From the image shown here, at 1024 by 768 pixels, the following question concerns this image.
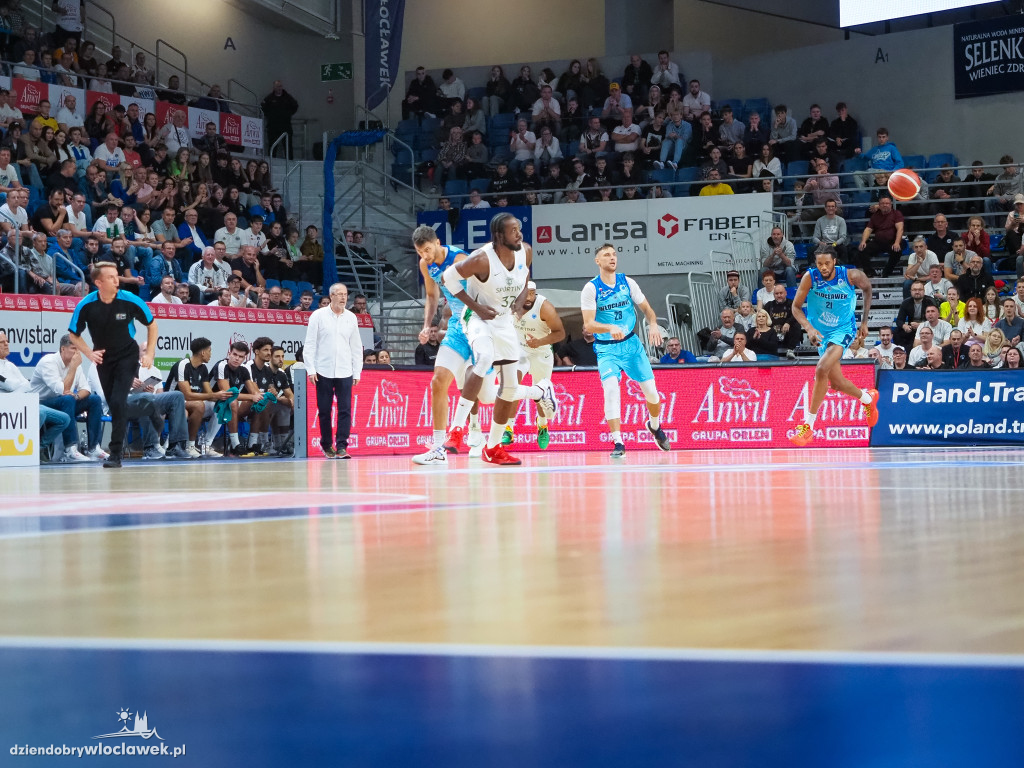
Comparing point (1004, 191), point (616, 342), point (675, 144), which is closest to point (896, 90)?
point (1004, 191)

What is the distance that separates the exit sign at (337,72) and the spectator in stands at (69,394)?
16044 mm

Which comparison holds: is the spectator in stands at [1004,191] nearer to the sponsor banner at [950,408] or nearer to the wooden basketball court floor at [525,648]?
the sponsor banner at [950,408]

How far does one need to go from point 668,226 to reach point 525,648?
20093mm

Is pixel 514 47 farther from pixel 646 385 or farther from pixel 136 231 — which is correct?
pixel 646 385

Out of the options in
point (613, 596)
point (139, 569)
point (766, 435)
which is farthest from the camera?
point (766, 435)

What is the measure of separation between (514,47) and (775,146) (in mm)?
8105

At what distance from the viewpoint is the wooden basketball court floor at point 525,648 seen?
0.95m

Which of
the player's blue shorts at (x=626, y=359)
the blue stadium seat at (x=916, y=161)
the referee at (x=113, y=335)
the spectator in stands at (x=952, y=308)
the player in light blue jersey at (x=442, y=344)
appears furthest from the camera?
the blue stadium seat at (x=916, y=161)

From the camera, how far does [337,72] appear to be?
92.6 feet

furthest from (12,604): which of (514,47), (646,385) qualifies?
(514,47)

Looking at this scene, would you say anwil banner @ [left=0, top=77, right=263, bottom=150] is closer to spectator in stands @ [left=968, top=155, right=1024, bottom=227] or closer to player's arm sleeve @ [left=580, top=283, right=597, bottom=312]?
player's arm sleeve @ [left=580, top=283, right=597, bottom=312]

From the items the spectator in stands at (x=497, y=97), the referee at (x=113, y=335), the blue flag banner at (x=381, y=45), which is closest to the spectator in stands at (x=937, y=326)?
the referee at (x=113, y=335)

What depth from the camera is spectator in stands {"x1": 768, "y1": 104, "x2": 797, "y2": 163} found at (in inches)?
854

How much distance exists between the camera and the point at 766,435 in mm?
14773
